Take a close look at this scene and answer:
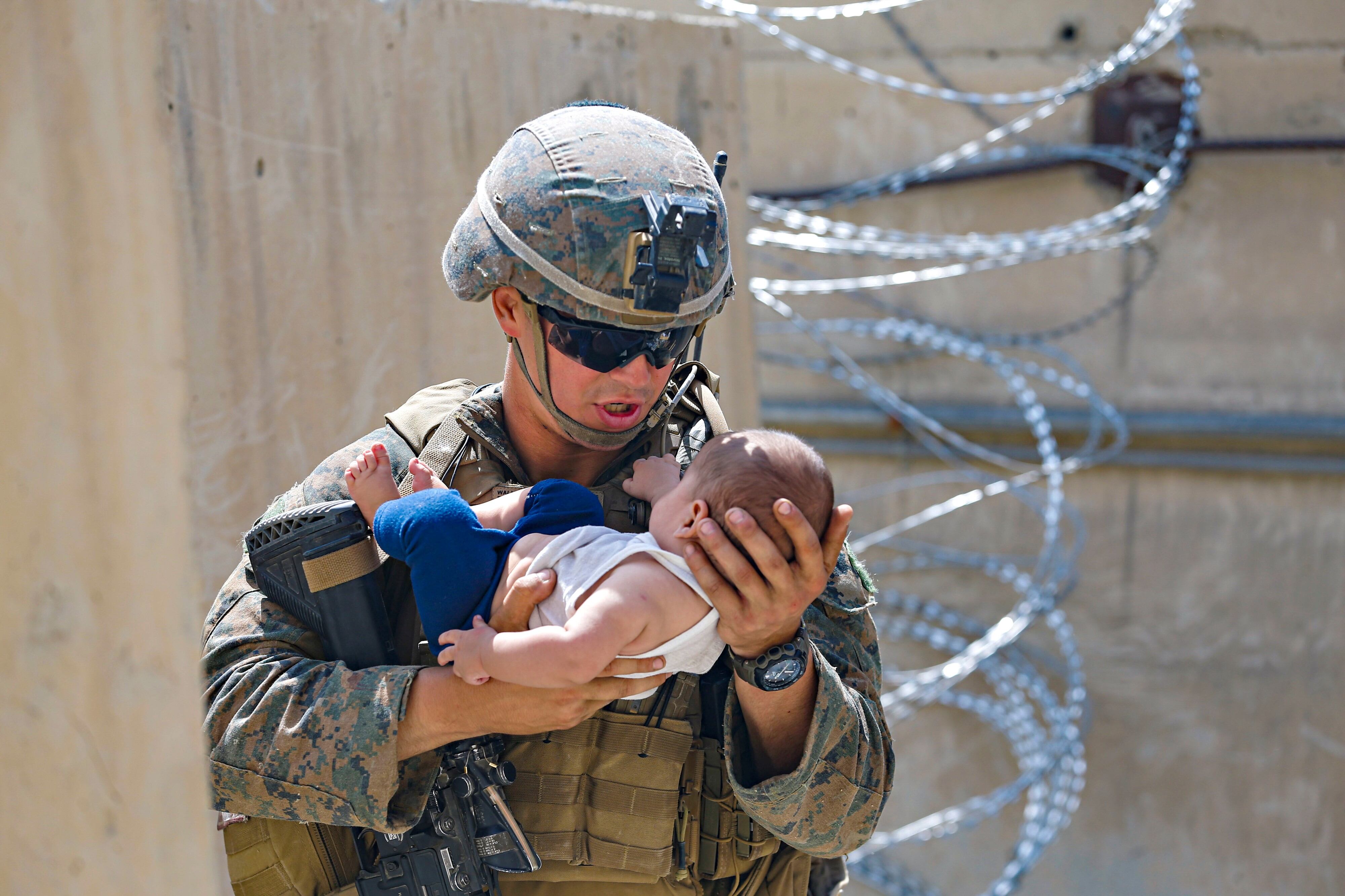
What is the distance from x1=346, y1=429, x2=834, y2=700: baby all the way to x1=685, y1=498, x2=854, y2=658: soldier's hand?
0.10 feet

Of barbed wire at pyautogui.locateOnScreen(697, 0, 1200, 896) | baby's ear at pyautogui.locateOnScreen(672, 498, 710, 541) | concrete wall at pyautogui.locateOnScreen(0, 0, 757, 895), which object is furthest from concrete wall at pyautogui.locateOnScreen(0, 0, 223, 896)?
barbed wire at pyautogui.locateOnScreen(697, 0, 1200, 896)

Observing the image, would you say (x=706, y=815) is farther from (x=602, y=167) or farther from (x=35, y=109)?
(x=35, y=109)

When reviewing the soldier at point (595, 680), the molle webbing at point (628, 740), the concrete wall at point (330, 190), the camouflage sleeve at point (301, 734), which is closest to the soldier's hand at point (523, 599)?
the soldier at point (595, 680)

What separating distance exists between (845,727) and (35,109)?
1.23 meters

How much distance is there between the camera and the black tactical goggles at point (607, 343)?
168cm

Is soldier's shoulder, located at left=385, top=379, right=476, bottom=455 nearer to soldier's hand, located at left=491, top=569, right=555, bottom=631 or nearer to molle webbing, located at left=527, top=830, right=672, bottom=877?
soldier's hand, located at left=491, top=569, right=555, bottom=631

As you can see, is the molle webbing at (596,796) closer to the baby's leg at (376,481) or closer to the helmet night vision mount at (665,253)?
the baby's leg at (376,481)

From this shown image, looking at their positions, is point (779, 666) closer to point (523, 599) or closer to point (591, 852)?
point (523, 599)

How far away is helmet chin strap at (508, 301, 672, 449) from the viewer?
1.75 meters

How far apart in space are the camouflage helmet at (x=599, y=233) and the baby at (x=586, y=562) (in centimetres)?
21

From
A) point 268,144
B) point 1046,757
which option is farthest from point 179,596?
point 1046,757

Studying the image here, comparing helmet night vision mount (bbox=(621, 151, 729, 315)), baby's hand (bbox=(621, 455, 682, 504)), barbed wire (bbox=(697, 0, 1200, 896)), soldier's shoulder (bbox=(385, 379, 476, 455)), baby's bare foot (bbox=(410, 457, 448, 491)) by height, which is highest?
helmet night vision mount (bbox=(621, 151, 729, 315))

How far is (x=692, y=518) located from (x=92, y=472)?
0.85 m

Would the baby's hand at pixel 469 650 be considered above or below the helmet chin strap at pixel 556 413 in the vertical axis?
below
